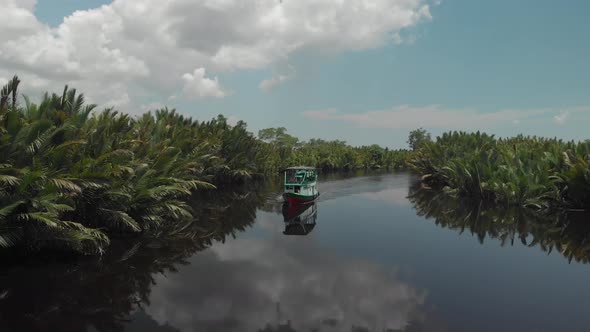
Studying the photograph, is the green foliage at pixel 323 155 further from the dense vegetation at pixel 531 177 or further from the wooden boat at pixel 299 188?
the dense vegetation at pixel 531 177

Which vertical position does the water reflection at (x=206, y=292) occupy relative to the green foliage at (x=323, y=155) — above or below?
below

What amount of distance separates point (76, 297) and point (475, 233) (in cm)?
1762

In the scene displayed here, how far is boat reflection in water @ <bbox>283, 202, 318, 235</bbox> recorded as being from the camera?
1976cm

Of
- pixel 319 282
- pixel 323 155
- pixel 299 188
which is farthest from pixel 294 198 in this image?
pixel 323 155

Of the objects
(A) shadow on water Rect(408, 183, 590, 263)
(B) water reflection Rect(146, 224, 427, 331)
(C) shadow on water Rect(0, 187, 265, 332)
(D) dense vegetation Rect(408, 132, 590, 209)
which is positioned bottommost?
(B) water reflection Rect(146, 224, 427, 331)

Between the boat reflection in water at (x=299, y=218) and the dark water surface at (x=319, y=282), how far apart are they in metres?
0.33

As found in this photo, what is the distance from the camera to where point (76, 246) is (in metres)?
11.6

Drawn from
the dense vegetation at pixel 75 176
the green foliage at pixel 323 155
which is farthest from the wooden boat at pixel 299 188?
the green foliage at pixel 323 155

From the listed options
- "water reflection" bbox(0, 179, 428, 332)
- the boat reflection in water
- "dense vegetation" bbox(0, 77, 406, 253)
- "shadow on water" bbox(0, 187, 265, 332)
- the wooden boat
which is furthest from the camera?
the wooden boat

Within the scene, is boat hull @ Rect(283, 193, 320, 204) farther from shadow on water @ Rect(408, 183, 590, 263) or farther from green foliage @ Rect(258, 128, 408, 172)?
green foliage @ Rect(258, 128, 408, 172)

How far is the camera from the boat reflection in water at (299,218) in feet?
64.8

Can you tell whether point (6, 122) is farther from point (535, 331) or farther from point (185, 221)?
point (535, 331)

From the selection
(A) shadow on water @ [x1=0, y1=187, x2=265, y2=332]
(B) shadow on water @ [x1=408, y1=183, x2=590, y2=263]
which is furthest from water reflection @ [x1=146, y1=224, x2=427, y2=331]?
(B) shadow on water @ [x1=408, y1=183, x2=590, y2=263]

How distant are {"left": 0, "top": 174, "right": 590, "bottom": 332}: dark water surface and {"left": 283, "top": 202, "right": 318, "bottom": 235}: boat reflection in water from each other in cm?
33
